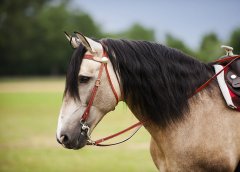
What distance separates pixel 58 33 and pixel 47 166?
63613mm

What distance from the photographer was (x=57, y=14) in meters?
75.9

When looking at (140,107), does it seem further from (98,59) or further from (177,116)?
(98,59)

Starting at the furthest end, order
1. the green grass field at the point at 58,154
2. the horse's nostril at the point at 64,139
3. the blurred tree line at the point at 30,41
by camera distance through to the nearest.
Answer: the blurred tree line at the point at 30,41 < the green grass field at the point at 58,154 < the horse's nostril at the point at 64,139

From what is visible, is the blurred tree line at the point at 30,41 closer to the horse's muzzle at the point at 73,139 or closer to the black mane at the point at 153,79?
the black mane at the point at 153,79

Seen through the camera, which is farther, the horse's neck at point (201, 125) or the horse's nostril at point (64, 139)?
the horse's neck at point (201, 125)

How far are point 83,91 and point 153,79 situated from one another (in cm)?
69

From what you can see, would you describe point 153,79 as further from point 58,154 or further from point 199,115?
point 58,154

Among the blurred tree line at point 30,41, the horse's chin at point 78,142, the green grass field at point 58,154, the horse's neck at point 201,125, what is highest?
the horse's neck at point 201,125

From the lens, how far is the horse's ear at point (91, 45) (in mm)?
3261

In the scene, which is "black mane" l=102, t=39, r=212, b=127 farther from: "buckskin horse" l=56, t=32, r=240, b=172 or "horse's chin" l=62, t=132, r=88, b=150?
"horse's chin" l=62, t=132, r=88, b=150

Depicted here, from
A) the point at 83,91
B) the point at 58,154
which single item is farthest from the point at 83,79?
the point at 58,154

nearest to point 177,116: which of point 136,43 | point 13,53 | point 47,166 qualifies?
point 136,43

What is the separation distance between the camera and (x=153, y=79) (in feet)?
11.5

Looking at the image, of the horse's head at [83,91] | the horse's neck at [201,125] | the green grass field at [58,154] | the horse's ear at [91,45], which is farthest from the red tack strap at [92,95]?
the green grass field at [58,154]
